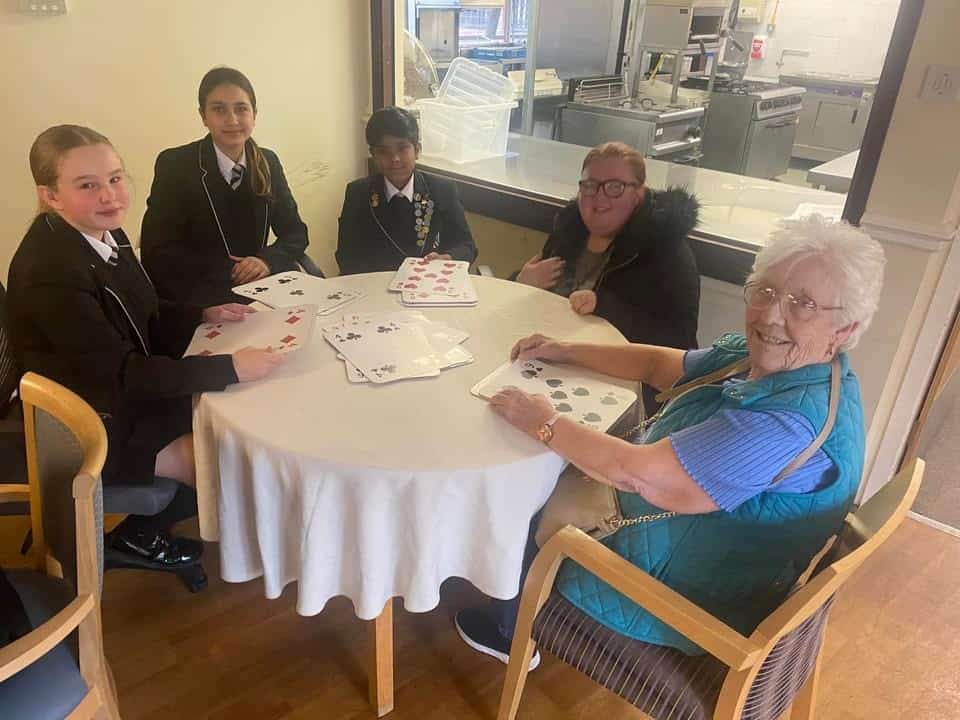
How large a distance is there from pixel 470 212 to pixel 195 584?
2.04m

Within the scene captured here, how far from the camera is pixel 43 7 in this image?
2494 mm

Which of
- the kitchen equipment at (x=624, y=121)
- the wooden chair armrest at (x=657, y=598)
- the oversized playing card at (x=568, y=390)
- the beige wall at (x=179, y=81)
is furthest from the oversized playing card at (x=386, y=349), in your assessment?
the kitchen equipment at (x=624, y=121)

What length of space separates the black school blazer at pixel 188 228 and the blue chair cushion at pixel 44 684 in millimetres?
1306

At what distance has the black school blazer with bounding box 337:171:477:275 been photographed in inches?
103

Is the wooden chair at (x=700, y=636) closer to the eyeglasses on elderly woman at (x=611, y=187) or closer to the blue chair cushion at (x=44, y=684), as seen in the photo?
the blue chair cushion at (x=44, y=684)

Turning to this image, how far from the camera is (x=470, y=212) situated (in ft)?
10.8

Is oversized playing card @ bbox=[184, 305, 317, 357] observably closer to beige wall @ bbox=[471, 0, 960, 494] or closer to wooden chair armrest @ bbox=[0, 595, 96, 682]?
wooden chair armrest @ bbox=[0, 595, 96, 682]

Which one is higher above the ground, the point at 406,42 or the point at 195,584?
the point at 406,42

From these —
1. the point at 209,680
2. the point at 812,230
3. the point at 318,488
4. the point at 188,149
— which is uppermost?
the point at 812,230

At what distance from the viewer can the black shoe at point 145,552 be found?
1.90 metres

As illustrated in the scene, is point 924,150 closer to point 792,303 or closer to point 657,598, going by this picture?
point 792,303

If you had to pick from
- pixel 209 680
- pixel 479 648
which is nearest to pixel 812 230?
pixel 479 648

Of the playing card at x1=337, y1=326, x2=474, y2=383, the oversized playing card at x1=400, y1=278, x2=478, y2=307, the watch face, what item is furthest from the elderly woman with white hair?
the oversized playing card at x1=400, y1=278, x2=478, y2=307

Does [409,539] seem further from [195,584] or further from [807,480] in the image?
[195,584]
